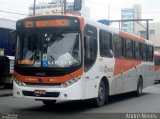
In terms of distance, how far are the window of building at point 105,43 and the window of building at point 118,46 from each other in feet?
2.17

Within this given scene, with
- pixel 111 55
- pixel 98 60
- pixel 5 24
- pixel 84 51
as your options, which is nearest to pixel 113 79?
pixel 111 55

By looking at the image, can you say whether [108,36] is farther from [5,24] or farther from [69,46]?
[5,24]

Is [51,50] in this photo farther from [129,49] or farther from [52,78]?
[129,49]

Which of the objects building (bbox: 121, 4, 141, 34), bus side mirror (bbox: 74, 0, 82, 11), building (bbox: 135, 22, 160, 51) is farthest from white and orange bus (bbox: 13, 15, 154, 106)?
building (bbox: 121, 4, 141, 34)

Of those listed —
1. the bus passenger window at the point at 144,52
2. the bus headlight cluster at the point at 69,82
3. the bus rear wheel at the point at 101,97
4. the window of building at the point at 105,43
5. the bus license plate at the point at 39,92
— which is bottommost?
the bus rear wheel at the point at 101,97

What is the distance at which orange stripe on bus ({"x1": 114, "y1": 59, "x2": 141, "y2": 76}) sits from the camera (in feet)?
55.9

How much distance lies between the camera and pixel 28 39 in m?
13.8

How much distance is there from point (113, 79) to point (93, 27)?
2944mm

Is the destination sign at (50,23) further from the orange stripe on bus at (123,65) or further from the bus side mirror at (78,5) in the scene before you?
the bus side mirror at (78,5)

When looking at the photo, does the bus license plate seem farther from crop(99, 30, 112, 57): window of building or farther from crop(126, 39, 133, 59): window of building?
crop(126, 39, 133, 59): window of building

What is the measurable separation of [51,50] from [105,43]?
2.94 metres

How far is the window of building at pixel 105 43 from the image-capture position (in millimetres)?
15207

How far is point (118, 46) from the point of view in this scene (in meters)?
17.3

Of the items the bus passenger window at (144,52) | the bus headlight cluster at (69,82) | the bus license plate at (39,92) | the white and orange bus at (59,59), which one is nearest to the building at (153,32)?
the bus passenger window at (144,52)
